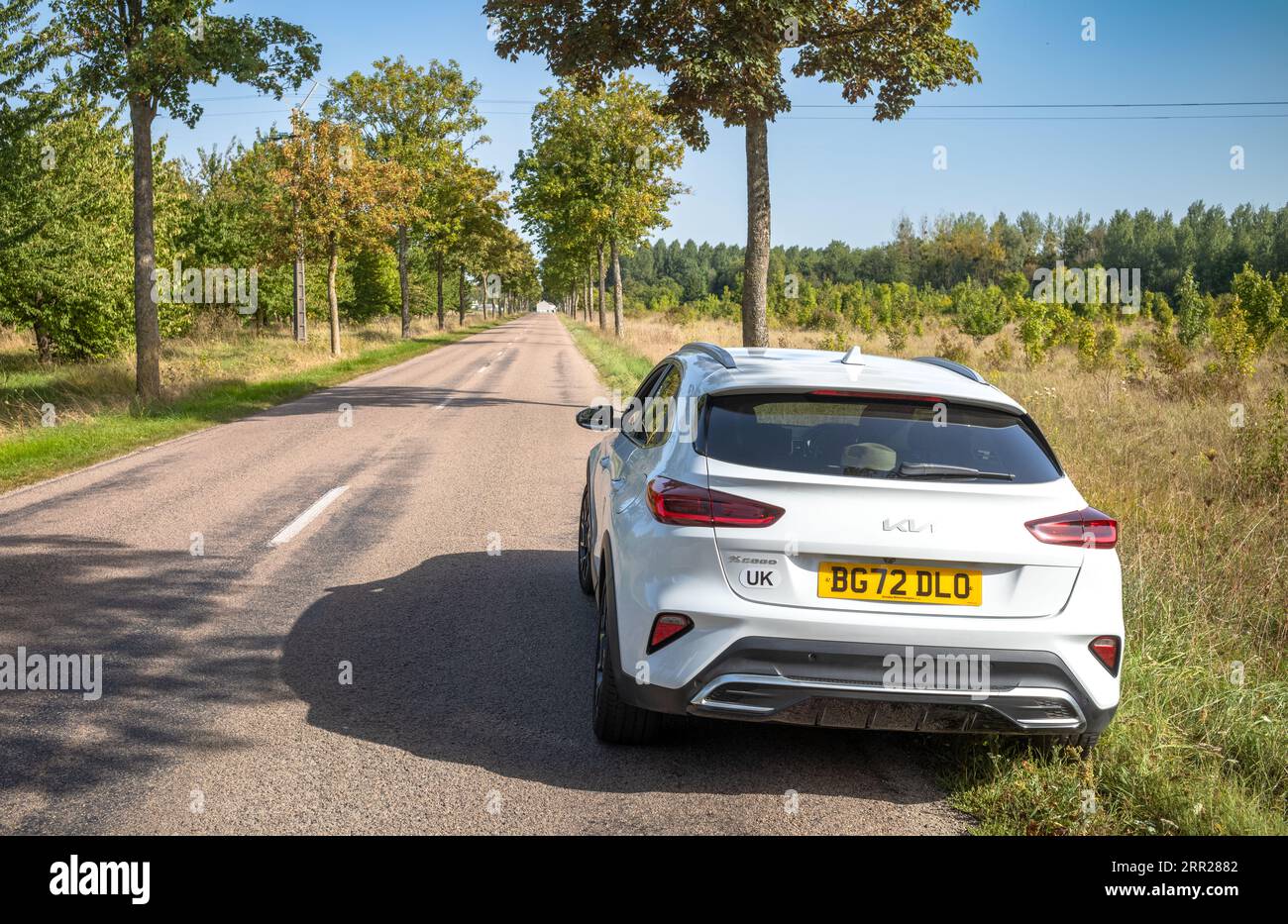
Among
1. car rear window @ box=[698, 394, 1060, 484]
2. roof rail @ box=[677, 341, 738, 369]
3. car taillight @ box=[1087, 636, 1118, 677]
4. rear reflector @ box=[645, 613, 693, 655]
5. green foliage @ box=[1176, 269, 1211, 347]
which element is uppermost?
green foliage @ box=[1176, 269, 1211, 347]

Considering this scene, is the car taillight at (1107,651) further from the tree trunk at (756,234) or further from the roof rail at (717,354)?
the tree trunk at (756,234)

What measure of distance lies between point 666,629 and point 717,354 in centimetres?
159

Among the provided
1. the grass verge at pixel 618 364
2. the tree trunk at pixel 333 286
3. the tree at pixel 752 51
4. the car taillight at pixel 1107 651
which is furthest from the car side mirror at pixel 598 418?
the tree trunk at pixel 333 286

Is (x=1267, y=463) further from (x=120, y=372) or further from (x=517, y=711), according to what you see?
(x=120, y=372)

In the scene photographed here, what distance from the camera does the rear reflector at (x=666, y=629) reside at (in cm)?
359

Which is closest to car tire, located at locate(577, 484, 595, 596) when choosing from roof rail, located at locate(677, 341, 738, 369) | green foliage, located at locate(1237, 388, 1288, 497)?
roof rail, located at locate(677, 341, 738, 369)

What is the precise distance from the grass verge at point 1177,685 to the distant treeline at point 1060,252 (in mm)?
62025

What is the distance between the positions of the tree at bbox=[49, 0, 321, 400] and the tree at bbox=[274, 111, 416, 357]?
9.53 meters

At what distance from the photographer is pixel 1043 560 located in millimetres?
3512

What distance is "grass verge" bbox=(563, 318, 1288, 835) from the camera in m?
3.64

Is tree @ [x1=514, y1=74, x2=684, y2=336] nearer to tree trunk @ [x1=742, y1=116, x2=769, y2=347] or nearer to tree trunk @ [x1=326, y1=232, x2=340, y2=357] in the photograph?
tree trunk @ [x1=326, y1=232, x2=340, y2=357]

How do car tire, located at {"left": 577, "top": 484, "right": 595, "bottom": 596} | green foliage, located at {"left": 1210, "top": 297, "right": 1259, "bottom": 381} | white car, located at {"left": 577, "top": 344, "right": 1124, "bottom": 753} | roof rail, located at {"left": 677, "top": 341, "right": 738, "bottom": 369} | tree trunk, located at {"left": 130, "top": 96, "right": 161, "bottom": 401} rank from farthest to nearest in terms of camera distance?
green foliage, located at {"left": 1210, "top": 297, "right": 1259, "bottom": 381} → tree trunk, located at {"left": 130, "top": 96, "right": 161, "bottom": 401} → car tire, located at {"left": 577, "top": 484, "right": 595, "bottom": 596} → roof rail, located at {"left": 677, "top": 341, "right": 738, "bottom": 369} → white car, located at {"left": 577, "top": 344, "right": 1124, "bottom": 753}
